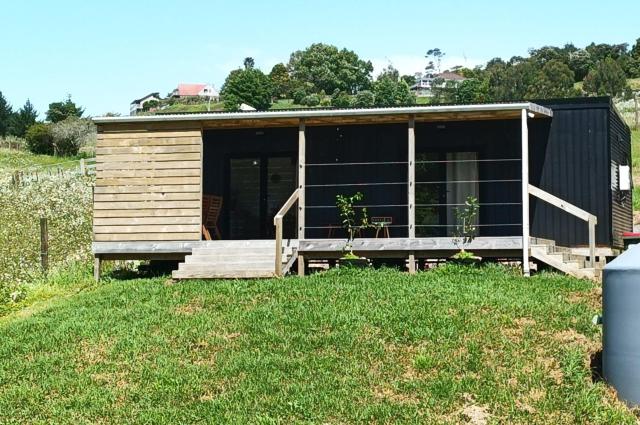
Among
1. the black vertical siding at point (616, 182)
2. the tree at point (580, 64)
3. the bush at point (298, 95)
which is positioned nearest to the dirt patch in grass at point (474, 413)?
the black vertical siding at point (616, 182)

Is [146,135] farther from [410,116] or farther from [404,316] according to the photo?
[404,316]

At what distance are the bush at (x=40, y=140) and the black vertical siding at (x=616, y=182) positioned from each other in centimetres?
3761

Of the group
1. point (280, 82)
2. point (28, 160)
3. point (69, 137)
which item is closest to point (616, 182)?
point (28, 160)

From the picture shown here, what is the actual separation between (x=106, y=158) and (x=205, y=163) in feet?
7.73

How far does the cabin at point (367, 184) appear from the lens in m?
12.5

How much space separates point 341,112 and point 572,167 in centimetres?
430

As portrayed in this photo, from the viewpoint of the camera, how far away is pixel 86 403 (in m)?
6.78

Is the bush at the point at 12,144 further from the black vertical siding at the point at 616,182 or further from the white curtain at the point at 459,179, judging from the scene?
the black vertical siding at the point at 616,182

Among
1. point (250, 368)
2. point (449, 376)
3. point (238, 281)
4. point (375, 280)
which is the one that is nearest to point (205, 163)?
point (238, 281)

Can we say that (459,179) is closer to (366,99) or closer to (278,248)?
(278,248)

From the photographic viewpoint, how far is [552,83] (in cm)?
6450

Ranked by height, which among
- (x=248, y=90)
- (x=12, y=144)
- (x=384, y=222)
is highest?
(x=248, y=90)

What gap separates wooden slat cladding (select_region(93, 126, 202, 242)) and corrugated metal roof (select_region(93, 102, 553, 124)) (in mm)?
233

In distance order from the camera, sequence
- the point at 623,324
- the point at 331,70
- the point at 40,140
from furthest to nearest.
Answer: the point at 331,70, the point at 40,140, the point at 623,324
